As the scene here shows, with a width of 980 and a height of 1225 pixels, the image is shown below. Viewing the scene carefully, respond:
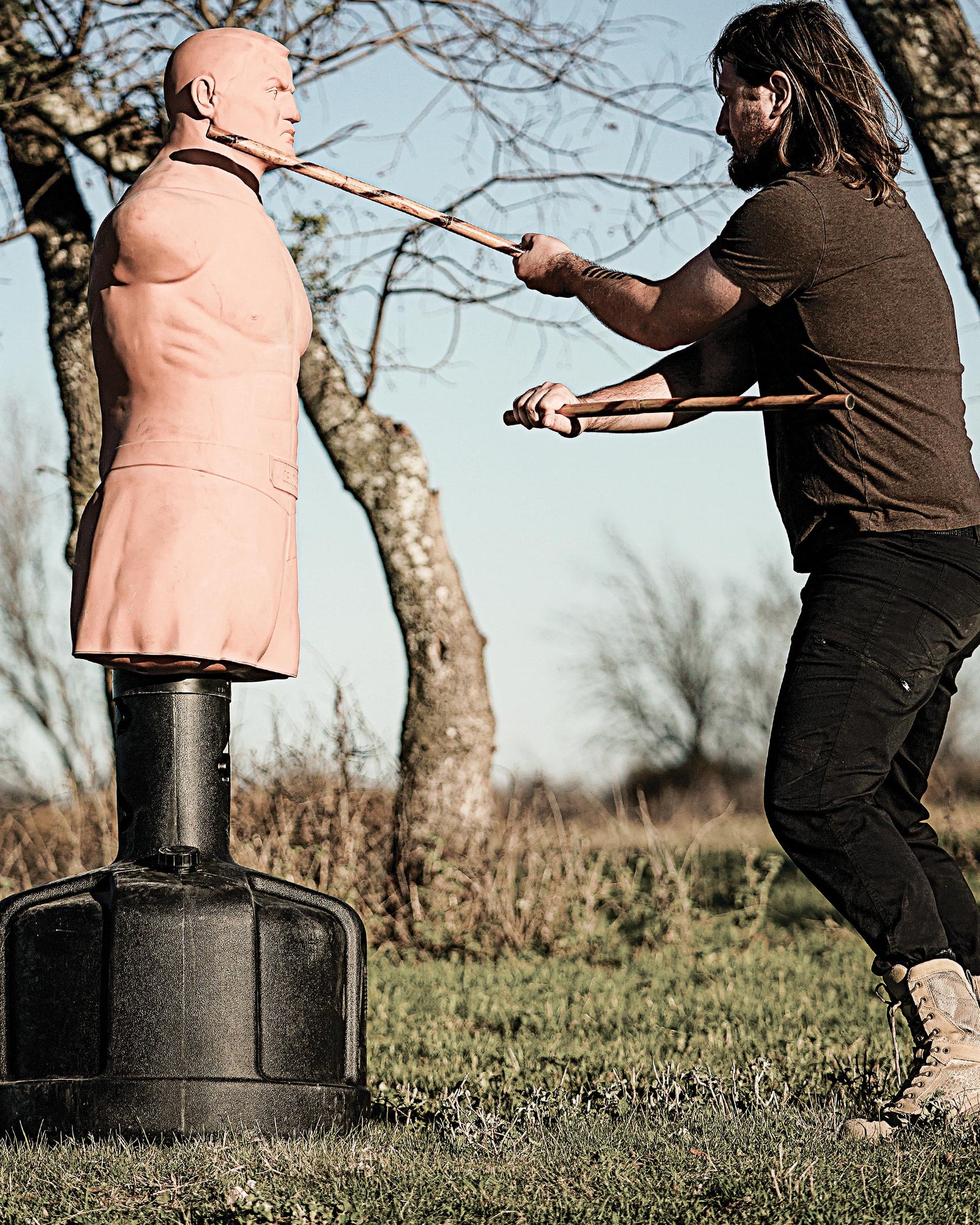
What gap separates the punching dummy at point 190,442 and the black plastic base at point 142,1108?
3.42 feet

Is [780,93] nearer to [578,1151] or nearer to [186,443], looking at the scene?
[186,443]

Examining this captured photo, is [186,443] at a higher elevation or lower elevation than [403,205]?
lower

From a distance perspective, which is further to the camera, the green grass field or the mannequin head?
the mannequin head

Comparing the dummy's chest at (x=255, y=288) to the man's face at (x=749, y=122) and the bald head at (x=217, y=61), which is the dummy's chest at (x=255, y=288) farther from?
the man's face at (x=749, y=122)

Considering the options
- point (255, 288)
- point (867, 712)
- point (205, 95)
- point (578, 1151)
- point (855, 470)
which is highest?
point (205, 95)

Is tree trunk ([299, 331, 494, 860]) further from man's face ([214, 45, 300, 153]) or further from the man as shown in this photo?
the man

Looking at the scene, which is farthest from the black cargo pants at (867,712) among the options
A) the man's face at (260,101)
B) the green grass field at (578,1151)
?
the man's face at (260,101)

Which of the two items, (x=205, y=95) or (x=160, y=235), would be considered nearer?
(x=160, y=235)

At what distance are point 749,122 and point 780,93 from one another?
0.32 ft

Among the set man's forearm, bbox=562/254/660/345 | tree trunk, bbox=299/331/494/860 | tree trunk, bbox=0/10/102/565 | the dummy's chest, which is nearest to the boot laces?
man's forearm, bbox=562/254/660/345

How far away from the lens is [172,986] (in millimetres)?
3410

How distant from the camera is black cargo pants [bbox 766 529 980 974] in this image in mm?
3115

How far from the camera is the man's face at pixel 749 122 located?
3373 mm

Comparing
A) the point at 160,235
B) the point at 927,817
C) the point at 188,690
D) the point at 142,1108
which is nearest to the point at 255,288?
the point at 160,235
